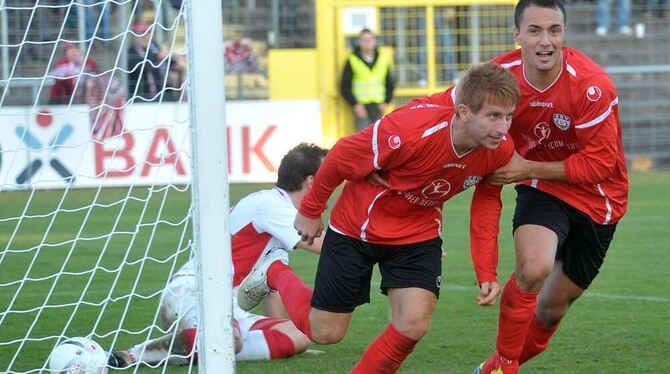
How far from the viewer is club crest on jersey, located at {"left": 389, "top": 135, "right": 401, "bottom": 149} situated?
4.73 meters

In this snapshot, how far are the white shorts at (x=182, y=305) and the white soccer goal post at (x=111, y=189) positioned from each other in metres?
0.05

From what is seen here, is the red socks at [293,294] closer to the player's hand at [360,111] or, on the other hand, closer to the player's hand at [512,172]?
the player's hand at [512,172]

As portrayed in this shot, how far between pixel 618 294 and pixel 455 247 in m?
2.37

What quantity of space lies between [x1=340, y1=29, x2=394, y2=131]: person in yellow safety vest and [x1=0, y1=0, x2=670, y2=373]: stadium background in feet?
1.61

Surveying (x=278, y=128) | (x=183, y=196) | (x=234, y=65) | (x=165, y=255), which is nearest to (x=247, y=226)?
(x=165, y=255)

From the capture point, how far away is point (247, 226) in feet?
19.9

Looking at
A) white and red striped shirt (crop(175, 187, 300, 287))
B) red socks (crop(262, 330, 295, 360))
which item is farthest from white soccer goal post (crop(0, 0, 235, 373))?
red socks (crop(262, 330, 295, 360))

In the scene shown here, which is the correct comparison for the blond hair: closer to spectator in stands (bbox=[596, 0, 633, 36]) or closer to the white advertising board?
the white advertising board

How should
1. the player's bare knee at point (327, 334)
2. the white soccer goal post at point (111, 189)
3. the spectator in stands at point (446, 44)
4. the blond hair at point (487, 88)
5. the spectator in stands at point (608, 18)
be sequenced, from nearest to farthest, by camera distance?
the white soccer goal post at point (111, 189) < the blond hair at point (487, 88) < the player's bare knee at point (327, 334) < the spectator in stands at point (446, 44) < the spectator in stands at point (608, 18)

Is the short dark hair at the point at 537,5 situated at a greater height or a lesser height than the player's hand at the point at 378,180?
greater

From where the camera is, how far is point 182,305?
5.86 m

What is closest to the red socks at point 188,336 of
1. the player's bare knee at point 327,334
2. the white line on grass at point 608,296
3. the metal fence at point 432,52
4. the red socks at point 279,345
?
the red socks at point 279,345

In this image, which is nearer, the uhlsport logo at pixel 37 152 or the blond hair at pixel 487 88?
the blond hair at pixel 487 88

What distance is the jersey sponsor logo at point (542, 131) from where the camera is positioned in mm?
5176
